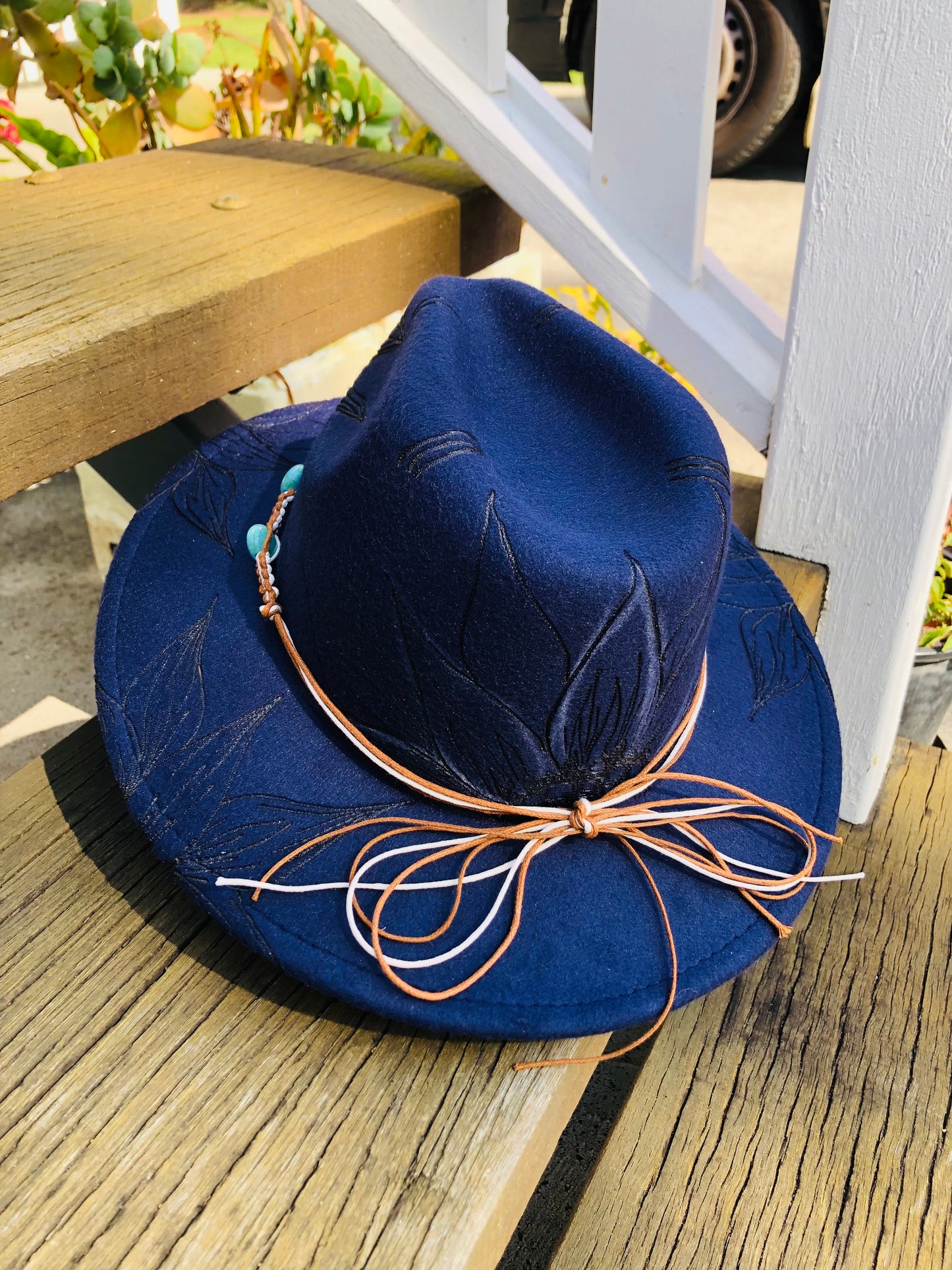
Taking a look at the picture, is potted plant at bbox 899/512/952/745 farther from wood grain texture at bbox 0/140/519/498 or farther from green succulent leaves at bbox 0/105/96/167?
green succulent leaves at bbox 0/105/96/167

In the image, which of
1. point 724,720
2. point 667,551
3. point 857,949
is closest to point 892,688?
point 857,949

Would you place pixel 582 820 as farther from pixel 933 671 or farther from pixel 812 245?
pixel 933 671

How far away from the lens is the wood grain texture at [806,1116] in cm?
97

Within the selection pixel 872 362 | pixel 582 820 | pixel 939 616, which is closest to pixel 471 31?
pixel 872 362

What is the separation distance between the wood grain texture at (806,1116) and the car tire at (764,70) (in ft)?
14.2

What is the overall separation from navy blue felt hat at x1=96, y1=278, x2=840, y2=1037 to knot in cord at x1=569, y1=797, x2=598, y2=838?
2 centimetres

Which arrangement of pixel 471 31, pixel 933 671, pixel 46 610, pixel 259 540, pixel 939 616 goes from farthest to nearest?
pixel 46 610 → pixel 939 616 → pixel 933 671 → pixel 471 31 → pixel 259 540

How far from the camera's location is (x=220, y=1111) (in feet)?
2.48

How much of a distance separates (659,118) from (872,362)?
43 centimetres

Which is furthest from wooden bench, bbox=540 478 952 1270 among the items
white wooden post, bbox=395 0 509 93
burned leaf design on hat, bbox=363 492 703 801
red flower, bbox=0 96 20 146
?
red flower, bbox=0 96 20 146

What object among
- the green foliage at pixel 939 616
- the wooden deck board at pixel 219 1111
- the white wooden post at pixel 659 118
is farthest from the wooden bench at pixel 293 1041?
the green foliage at pixel 939 616

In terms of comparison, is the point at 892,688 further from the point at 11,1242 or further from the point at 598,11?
the point at 11,1242

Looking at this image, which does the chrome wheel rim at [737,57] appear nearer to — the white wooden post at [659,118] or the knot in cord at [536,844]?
the white wooden post at [659,118]

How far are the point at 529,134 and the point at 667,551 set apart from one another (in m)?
0.98
